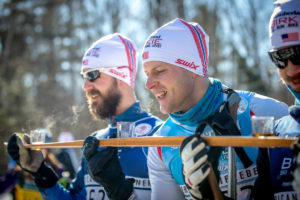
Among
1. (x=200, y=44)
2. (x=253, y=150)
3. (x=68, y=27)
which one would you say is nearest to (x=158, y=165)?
(x=253, y=150)

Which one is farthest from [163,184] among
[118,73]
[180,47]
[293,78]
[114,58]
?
[114,58]

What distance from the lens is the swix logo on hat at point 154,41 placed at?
302 centimetres

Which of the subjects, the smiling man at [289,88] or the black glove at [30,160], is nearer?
the smiling man at [289,88]

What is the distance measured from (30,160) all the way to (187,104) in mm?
2164

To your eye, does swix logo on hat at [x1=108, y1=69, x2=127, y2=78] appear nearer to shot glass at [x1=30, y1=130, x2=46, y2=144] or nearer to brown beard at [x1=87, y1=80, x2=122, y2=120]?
brown beard at [x1=87, y1=80, x2=122, y2=120]

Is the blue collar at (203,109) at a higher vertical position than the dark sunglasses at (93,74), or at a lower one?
lower

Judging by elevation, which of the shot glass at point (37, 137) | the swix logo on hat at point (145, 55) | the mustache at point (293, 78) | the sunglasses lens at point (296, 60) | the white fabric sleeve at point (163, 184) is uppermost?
the swix logo on hat at point (145, 55)

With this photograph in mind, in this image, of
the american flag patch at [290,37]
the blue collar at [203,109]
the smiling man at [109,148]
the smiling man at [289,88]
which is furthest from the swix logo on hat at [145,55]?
the american flag patch at [290,37]

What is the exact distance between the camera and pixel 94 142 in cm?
305

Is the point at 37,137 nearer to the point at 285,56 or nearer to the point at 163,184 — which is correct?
the point at 163,184

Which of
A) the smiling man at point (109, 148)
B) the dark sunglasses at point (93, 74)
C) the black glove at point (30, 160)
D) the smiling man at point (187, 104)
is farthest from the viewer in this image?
the dark sunglasses at point (93, 74)

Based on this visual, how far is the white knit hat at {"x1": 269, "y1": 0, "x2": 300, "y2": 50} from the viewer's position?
2.10m

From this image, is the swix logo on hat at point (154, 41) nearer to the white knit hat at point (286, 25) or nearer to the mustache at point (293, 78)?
the white knit hat at point (286, 25)

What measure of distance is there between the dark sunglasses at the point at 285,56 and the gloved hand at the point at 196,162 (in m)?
0.75
